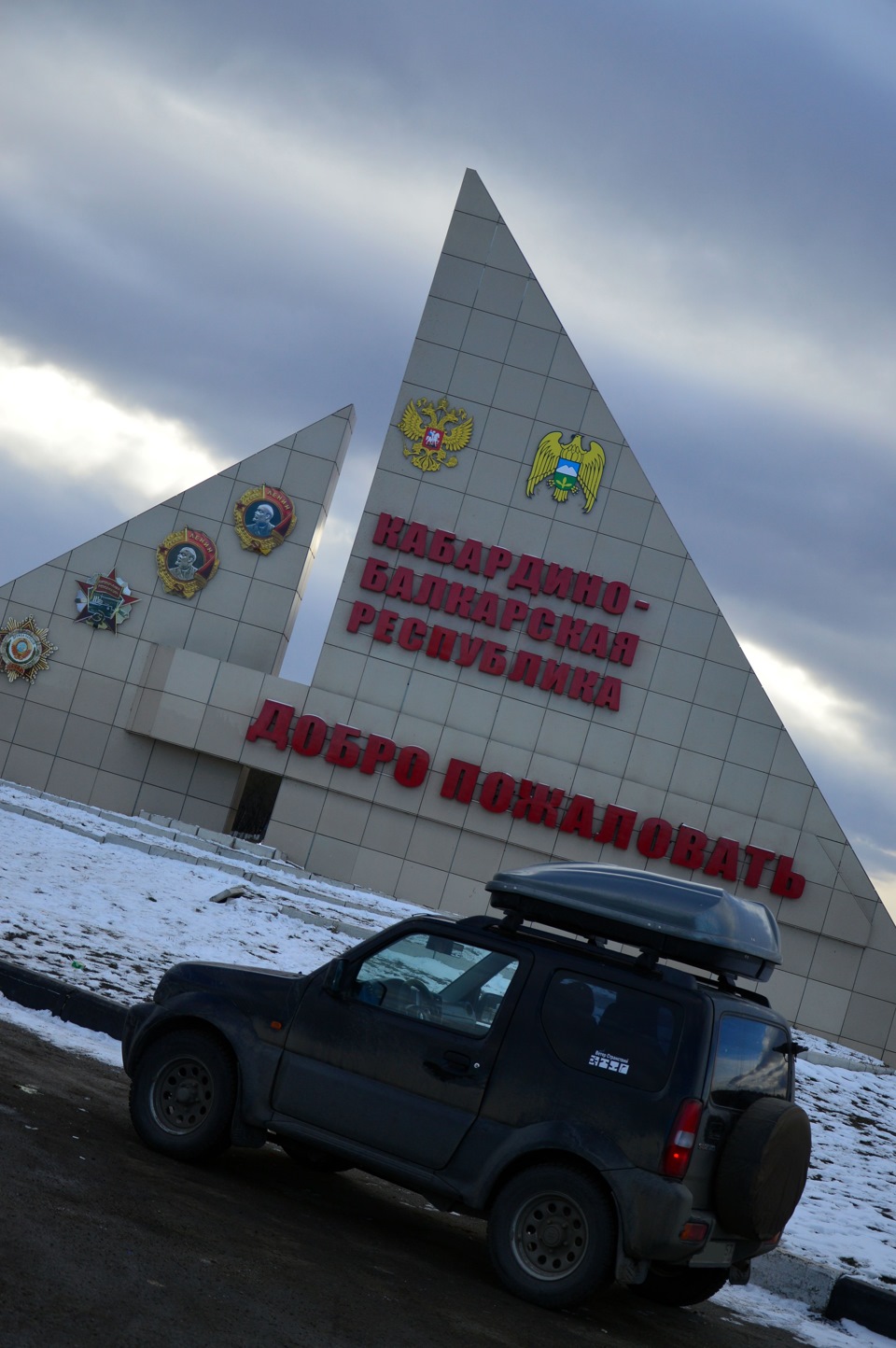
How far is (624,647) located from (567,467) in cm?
514

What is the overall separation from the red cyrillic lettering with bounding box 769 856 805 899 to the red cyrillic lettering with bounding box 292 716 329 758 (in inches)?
488

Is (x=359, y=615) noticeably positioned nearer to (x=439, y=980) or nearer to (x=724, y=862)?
(x=724, y=862)

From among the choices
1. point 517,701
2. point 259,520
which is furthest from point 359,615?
point 517,701

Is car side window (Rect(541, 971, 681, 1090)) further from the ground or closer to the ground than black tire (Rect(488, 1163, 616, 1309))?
further from the ground

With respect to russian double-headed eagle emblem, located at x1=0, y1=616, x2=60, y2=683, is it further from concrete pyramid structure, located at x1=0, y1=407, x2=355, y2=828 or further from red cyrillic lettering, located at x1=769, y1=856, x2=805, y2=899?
red cyrillic lettering, located at x1=769, y1=856, x2=805, y2=899

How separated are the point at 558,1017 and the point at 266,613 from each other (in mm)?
30462

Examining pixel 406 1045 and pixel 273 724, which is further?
pixel 273 724

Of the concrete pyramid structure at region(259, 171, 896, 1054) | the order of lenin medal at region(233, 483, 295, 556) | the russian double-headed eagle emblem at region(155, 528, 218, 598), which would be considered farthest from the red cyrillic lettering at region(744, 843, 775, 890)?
the russian double-headed eagle emblem at region(155, 528, 218, 598)

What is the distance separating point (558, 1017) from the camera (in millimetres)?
6629

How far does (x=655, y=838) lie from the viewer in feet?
109

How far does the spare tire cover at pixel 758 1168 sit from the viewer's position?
6.30 m

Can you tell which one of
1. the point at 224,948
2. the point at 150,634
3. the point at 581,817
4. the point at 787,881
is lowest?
the point at 224,948

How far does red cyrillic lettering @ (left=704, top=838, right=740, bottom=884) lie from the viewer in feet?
109

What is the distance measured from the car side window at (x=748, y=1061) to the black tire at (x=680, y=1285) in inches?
42.1
